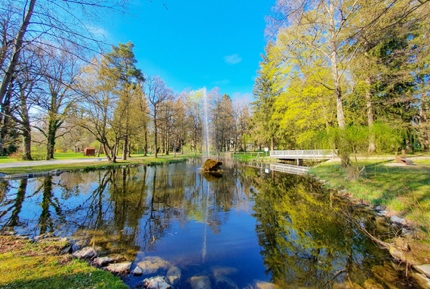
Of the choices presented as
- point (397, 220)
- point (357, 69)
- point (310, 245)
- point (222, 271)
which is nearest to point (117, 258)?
point (222, 271)

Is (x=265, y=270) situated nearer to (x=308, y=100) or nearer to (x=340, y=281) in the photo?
(x=340, y=281)

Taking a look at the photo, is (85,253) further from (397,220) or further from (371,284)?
(397,220)

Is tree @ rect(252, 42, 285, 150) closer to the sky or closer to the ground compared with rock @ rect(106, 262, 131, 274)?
closer to the sky

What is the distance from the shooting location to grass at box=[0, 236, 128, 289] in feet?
8.71

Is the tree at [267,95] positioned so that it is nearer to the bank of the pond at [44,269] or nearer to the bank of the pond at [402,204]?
the bank of the pond at [402,204]

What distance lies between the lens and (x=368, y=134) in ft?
26.0

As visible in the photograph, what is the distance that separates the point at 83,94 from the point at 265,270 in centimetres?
418

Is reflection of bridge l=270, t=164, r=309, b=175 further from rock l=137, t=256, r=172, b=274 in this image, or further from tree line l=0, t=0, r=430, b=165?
rock l=137, t=256, r=172, b=274

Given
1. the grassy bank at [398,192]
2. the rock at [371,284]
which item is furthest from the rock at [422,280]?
the grassy bank at [398,192]

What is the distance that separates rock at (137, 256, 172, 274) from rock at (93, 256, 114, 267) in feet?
1.81

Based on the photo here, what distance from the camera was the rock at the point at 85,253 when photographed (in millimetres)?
3811

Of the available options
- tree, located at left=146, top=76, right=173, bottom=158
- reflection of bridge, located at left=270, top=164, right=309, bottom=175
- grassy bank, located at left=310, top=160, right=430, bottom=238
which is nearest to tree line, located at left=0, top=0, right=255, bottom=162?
tree, located at left=146, top=76, right=173, bottom=158

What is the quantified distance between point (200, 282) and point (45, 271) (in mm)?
2350

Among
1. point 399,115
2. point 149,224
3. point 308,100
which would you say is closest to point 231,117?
point 308,100
